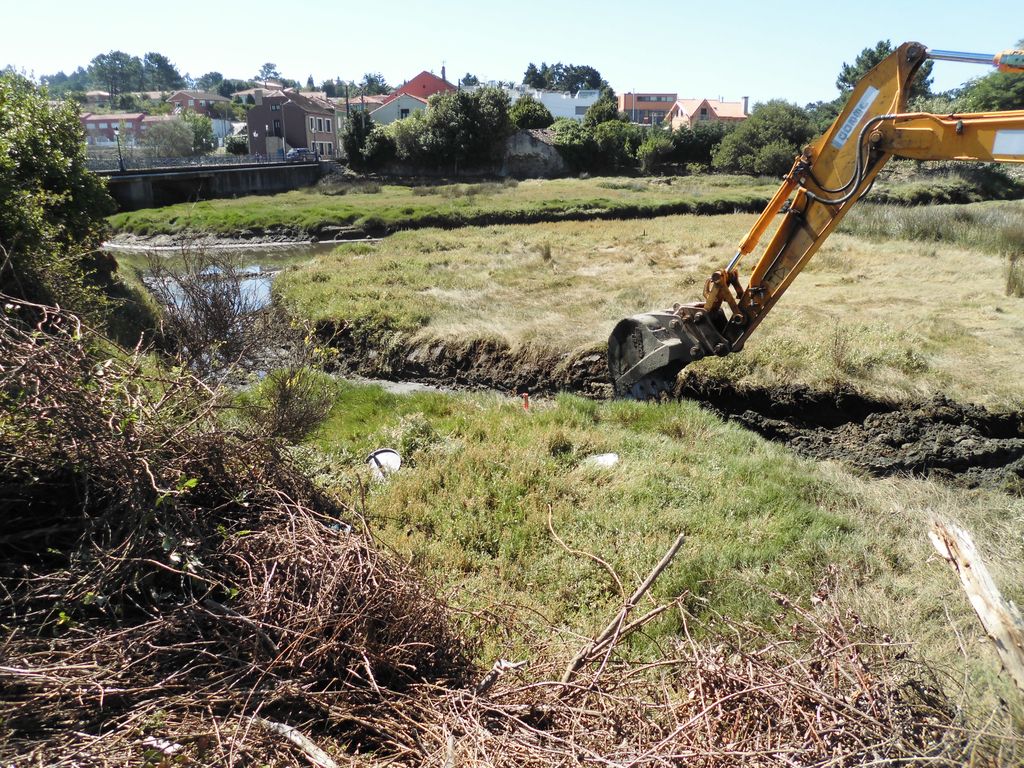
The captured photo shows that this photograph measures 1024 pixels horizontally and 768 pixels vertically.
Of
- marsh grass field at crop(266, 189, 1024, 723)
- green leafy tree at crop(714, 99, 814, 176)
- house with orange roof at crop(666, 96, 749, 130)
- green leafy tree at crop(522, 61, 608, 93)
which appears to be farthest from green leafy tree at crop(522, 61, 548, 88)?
marsh grass field at crop(266, 189, 1024, 723)

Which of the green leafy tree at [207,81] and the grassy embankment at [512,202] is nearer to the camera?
the grassy embankment at [512,202]

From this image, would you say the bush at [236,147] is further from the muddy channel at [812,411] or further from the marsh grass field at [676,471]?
the muddy channel at [812,411]

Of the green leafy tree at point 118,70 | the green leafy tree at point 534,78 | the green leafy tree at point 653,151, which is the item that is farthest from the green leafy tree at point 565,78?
the green leafy tree at point 118,70

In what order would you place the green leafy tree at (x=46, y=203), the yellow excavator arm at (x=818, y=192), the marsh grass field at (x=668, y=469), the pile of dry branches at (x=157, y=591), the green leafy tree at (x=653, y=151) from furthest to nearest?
the green leafy tree at (x=653, y=151) → the green leafy tree at (x=46, y=203) → the yellow excavator arm at (x=818, y=192) → the marsh grass field at (x=668, y=469) → the pile of dry branches at (x=157, y=591)

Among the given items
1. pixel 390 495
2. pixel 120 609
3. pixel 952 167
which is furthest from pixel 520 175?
pixel 120 609

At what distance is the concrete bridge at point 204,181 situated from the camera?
38219 mm

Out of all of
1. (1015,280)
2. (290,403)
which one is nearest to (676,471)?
(290,403)

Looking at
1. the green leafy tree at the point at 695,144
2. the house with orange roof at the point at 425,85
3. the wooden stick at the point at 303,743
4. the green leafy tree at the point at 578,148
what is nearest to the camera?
the wooden stick at the point at 303,743

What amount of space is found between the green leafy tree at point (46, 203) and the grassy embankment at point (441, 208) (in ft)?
58.4

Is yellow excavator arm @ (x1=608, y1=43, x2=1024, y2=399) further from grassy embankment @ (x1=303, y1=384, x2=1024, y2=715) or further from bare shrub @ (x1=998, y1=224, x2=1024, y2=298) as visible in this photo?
bare shrub @ (x1=998, y1=224, x2=1024, y2=298)

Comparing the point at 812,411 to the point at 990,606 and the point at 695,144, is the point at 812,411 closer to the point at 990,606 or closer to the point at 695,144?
the point at 990,606

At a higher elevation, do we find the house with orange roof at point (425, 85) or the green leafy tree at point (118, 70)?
the green leafy tree at point (118, 70)

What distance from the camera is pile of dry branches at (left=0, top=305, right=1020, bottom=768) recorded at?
10.6 feet

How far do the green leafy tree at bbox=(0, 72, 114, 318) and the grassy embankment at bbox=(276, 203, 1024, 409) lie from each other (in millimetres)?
4481
